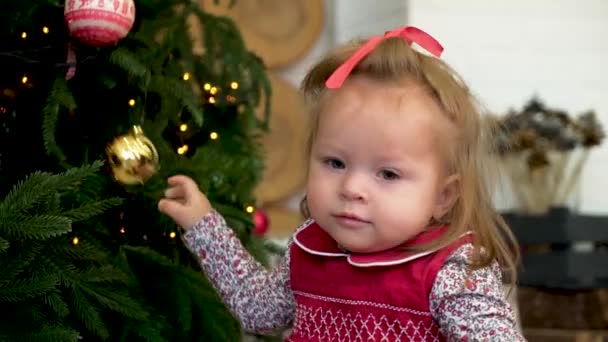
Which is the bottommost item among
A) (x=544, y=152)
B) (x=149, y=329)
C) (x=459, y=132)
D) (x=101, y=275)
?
(x=544, y=152)

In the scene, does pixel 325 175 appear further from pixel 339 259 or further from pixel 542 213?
pixel 542 213

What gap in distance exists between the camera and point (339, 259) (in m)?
1.10

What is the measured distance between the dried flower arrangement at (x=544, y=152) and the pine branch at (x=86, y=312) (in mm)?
1859

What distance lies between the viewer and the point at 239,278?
1.18 m

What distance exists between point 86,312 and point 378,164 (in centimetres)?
43

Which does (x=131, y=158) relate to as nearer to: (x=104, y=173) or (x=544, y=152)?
(x=104, y=173)

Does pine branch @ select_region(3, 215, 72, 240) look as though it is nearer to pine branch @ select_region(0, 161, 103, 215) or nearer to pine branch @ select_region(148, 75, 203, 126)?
pine branch @ select_region(0, 161, 103, 215)

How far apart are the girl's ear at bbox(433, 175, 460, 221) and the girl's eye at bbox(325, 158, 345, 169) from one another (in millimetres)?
123

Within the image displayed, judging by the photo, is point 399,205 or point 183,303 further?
point 183,303

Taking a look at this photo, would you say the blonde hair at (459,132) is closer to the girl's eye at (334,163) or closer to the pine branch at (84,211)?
the girl's eye at (334,163)

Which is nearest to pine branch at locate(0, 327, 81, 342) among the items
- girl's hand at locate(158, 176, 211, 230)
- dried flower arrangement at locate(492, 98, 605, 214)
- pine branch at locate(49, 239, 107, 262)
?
pine branch at locate(49, 239, 107, 262)

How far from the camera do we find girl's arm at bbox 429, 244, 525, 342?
97 cm

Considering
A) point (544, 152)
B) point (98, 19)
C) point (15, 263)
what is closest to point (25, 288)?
point (15, 263)

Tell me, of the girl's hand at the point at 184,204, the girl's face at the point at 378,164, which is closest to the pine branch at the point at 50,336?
the girl's hand at the point at 184,204
